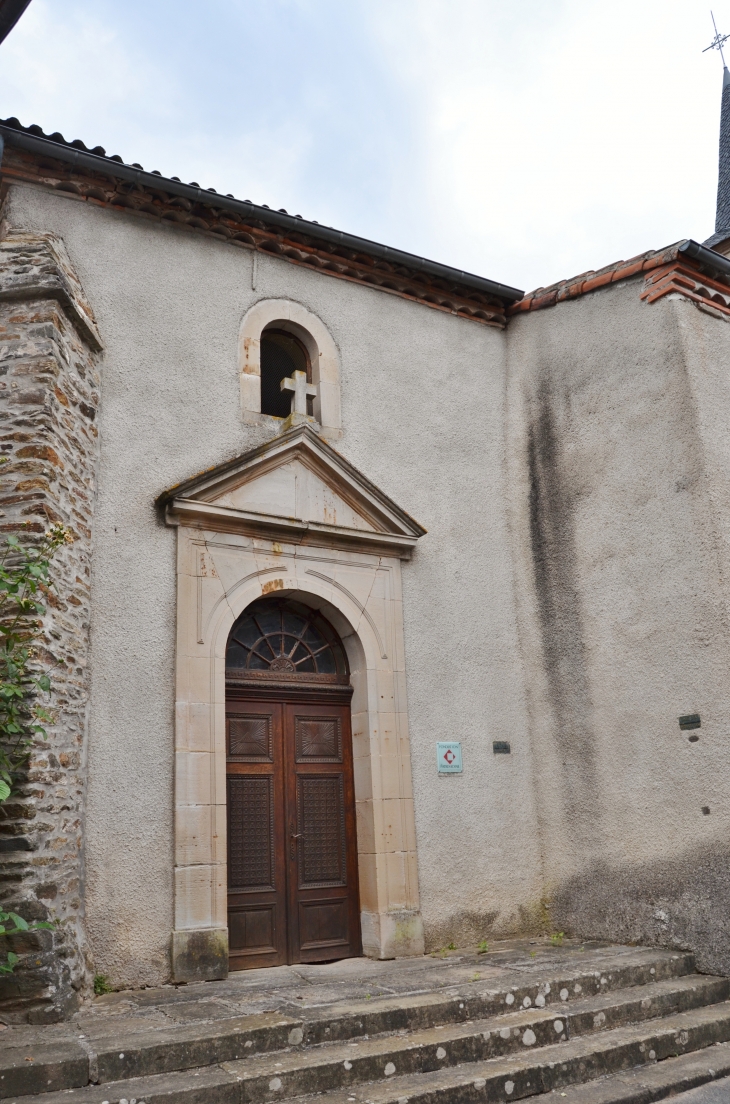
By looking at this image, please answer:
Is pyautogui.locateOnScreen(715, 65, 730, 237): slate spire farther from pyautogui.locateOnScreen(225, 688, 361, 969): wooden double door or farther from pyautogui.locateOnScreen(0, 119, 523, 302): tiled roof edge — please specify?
pyautogui.locateOnScreen(225, 688, 361, 969): wooden double door

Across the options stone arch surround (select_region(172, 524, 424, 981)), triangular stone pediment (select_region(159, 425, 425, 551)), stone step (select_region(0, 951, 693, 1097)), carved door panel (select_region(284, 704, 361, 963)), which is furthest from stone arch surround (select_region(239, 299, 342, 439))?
stone step (select_region(0, 951, 693, 1097))

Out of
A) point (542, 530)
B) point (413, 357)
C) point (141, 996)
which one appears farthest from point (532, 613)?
point (141, 996)

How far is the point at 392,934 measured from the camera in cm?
614

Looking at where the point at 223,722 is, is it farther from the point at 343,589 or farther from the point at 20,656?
the point at 20,656

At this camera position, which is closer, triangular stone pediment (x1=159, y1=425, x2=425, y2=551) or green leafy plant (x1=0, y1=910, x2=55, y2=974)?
green leafy plant (x1=0, y1=910, x2=55, y2=974)

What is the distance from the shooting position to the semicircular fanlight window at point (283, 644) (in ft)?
21.1

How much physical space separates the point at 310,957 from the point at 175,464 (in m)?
3.58

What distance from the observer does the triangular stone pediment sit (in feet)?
20.3

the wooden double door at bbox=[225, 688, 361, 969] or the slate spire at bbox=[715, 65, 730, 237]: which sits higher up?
the slate spire at bbox=[715, 65, 730, 237]

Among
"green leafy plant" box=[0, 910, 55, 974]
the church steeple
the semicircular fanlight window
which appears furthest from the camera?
the church steeple

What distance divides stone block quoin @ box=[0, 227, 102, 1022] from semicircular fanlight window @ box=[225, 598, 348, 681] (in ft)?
4.17

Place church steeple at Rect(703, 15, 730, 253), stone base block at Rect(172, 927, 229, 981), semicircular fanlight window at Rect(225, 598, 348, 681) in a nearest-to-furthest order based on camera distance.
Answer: stone base block at Rect(172, 927, 229, 981), semicircular fanlight window at Rect(225, 598, 348, 681), church steeple at Rect(703, 15, 730, 253)

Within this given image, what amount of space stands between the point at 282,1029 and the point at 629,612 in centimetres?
397

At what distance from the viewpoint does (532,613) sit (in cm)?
750
